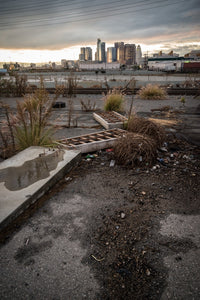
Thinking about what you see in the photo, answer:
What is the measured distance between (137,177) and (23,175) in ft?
6.25

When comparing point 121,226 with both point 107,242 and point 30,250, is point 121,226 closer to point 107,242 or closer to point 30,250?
point 107,242

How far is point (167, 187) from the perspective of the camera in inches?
135

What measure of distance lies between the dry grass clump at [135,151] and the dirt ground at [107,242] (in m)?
0.56

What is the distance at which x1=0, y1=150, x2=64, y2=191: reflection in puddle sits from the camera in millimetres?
3037

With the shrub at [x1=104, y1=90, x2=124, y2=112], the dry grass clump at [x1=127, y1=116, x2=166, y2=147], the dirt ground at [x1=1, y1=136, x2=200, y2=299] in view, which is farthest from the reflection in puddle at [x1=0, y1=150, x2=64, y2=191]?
the shrub at [x1=104, y1=90, x2=124, y2=112]

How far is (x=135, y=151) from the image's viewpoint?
14.2 feet

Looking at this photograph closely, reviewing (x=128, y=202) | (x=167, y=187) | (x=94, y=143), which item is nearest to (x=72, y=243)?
(x=128, y=202)

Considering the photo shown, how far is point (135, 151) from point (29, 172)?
2.09m

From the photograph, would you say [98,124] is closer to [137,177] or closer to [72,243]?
[137,177]

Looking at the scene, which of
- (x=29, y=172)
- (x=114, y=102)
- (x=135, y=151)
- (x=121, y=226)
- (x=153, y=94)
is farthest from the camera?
(x=153, y=94)

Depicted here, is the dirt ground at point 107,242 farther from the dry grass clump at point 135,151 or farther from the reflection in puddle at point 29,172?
the dry grass clump at point 135,151

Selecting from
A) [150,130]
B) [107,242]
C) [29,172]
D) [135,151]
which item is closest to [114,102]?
[150,130]

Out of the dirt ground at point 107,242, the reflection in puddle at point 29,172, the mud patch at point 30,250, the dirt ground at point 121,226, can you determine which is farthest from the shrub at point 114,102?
the mud patch at point 30,250

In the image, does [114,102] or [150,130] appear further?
[114,102]
